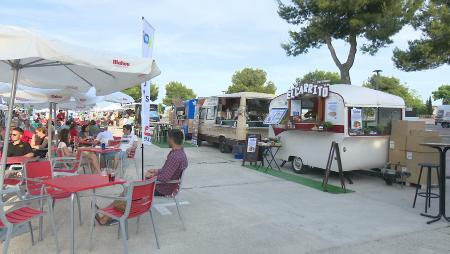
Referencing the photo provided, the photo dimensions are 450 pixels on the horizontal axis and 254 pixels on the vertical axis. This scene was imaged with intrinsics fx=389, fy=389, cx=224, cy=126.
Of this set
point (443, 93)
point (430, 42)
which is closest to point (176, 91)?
point (443, 93)

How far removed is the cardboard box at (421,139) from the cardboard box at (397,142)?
0.46ft

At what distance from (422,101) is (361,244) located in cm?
7075

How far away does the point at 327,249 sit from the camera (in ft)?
14.9

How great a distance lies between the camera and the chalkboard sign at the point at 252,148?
35.5 ft

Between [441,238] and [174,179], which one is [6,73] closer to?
[174,179]

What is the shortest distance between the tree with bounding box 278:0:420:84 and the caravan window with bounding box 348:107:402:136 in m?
5.40

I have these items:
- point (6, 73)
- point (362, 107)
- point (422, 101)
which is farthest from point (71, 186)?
point (422, 101)

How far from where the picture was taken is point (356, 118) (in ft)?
28.1

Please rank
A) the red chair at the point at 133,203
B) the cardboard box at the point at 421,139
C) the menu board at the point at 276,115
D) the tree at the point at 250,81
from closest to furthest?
the red chair at the point at 133,203, the cardboard box at the point at 421,139, the menu board at the point at 276,115, the tree at the point at 250,81

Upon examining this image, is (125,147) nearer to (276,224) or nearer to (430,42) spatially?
(276,224)

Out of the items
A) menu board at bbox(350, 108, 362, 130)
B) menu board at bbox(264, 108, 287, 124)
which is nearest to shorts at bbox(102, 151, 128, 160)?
menu board at bbox(264, 108, 287, 124)

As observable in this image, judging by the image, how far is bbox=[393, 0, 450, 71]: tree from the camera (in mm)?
13000

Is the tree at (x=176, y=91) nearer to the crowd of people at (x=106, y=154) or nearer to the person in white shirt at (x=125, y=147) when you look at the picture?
the crowd of people at (x=106, y=154)

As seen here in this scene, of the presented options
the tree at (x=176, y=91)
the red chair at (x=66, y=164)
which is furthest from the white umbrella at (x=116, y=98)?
the tree at (x=176, y=91)
